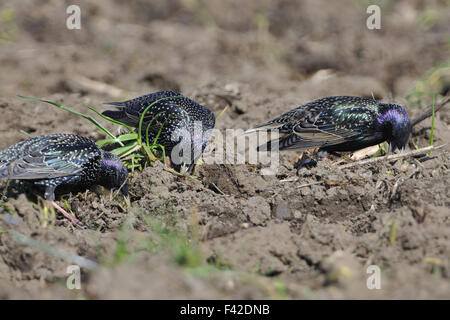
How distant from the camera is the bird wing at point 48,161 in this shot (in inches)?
178

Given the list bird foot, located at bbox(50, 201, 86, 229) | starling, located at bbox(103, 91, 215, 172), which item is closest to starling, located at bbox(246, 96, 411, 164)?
starling, located at bbox(103, 91, 215, 172)

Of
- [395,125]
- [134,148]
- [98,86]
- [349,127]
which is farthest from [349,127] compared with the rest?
[98,86]

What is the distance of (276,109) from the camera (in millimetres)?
6340

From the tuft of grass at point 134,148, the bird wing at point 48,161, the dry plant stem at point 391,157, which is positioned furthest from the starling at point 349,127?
the bird wing at point 48,161

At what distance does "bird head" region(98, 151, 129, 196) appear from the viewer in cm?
478

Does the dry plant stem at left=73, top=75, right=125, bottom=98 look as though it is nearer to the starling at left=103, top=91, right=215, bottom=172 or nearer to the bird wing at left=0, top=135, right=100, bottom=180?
the starling at left=103, top=91, right=215, bottom=172

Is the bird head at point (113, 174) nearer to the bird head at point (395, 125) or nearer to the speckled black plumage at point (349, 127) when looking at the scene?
the speckled black plumage at point (349, 127)

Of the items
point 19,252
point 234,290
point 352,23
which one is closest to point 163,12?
point 352,23

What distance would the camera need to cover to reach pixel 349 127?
522 cm

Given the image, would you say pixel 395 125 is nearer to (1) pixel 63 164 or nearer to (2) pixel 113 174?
(2) pixel 113 174

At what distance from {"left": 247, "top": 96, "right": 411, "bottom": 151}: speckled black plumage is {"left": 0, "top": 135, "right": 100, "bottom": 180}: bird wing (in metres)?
1.78

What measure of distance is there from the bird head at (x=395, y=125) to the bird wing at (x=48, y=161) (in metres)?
2.72

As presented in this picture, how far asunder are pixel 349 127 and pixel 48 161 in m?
2.79
